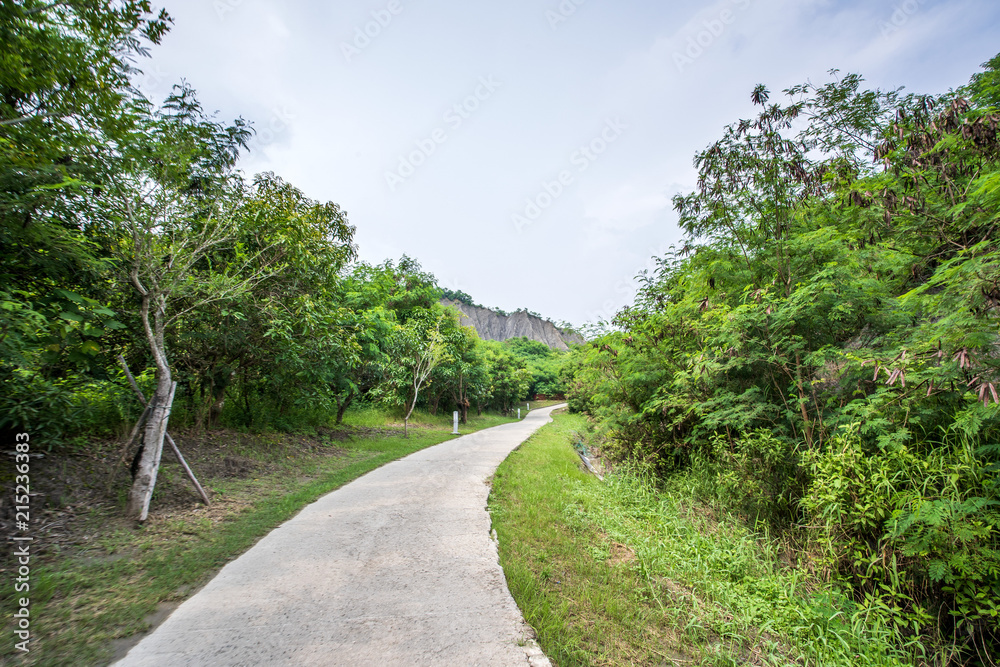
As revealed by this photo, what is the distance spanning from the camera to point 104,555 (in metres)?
3.38

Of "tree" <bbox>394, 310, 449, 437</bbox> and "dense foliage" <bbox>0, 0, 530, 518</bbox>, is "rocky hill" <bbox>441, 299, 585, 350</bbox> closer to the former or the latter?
"tree" <bbox>394, 310, 449, 437</bbox>

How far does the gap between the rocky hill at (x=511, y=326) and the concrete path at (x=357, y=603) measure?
2570 inches

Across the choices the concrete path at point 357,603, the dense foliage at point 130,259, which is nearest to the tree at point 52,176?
the dense foliage at point 130,259

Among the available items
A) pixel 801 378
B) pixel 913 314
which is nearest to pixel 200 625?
pixel 801 378

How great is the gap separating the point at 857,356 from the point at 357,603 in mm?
4949

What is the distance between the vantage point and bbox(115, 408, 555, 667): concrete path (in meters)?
2.16

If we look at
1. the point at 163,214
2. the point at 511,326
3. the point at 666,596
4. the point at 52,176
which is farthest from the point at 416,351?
the point at 511,326

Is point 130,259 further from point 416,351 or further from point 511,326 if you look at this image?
point 511,326

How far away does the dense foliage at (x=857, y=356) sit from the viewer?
9.83 ft

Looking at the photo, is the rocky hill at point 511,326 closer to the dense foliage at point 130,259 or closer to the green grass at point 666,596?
the dense foliage at point 130,259

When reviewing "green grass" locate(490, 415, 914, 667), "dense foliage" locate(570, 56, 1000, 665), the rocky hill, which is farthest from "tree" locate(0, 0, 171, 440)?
the rocky hill

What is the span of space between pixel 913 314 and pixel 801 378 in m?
1.25

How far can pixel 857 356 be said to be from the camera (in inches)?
146
